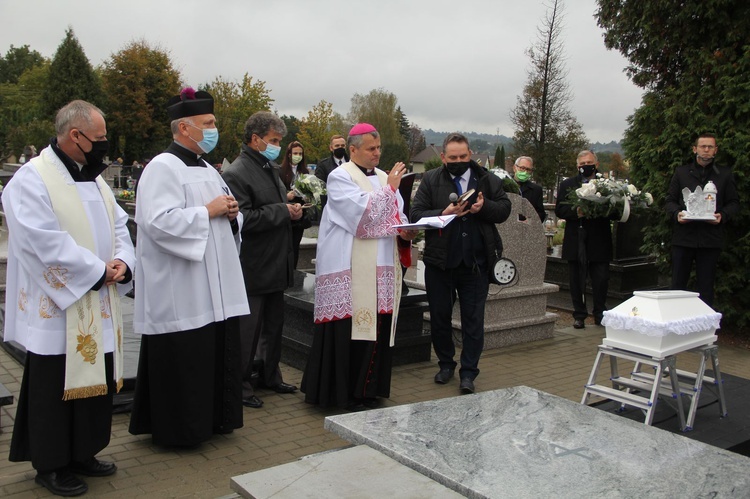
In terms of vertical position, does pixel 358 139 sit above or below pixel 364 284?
above

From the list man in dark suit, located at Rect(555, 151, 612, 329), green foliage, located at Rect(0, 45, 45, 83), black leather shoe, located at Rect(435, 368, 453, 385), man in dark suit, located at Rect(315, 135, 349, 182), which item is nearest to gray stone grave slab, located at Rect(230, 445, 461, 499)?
black leather shoe, located at Rect(435, 368, 453, 385)

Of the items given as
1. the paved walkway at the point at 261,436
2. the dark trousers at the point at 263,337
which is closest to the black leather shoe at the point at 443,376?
the paved walkway at the point at 261,436

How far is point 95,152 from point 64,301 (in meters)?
0.85

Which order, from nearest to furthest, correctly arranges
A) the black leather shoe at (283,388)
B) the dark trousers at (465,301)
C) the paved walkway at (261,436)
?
the paved walkway at (261,436), the black leather shoe at (283,388), the dark trousers at (465,301)

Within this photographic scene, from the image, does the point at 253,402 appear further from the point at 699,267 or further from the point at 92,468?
the point at 699,267

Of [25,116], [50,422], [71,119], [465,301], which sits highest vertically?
[25,116]

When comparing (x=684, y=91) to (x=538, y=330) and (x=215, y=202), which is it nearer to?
(x=538, y=330)

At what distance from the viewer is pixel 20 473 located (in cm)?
405

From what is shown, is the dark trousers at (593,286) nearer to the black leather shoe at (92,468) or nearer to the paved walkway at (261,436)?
the paved walkway at (261,436)

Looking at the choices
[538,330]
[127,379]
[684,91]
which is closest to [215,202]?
[127,379]

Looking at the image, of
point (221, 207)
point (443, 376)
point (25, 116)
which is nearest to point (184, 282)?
point (221, 207)

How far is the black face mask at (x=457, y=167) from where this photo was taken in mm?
5828

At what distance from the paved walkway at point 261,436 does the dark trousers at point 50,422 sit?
229mm

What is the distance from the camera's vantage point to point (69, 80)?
44.2 metres
